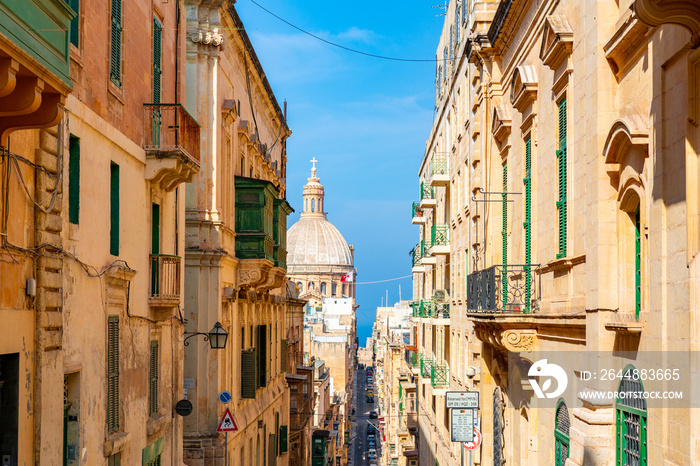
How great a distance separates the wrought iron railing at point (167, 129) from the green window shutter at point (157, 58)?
500 millimetres

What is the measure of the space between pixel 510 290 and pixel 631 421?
5.95m

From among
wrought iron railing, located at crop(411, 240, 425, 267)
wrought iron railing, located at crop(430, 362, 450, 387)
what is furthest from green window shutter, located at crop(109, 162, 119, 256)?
wrought iron railing, located at crop(411, 240, 425, 267)

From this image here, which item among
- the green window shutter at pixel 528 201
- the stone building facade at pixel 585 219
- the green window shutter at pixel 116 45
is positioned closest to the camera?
the stone building facade at pixel 585 219

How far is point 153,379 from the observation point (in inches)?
569

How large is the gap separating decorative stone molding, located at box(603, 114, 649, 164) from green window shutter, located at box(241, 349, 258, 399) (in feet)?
50.5

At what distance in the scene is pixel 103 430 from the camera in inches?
455

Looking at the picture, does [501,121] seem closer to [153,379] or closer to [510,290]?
[510,290]

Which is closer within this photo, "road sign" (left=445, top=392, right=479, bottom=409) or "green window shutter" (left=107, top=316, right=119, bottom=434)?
"green window shutter" (left=107, top=316, right=119, bottom=434)

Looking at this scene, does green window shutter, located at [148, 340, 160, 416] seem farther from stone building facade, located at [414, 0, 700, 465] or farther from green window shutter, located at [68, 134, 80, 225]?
stone building facade, located at [414, 0, 700, 465]

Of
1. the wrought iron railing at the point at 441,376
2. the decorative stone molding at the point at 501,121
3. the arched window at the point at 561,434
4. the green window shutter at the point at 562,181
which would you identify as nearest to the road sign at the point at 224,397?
the decorative stone molding at the point at 501,121

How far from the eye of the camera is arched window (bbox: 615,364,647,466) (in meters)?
9.27

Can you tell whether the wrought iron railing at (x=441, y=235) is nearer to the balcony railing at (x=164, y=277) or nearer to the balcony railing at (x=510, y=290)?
the balcony railing at (x=510, y=290)

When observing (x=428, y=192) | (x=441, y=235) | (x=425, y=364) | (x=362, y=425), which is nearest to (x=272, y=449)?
(x=441, y=235)

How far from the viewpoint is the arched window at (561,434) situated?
1251 cm
